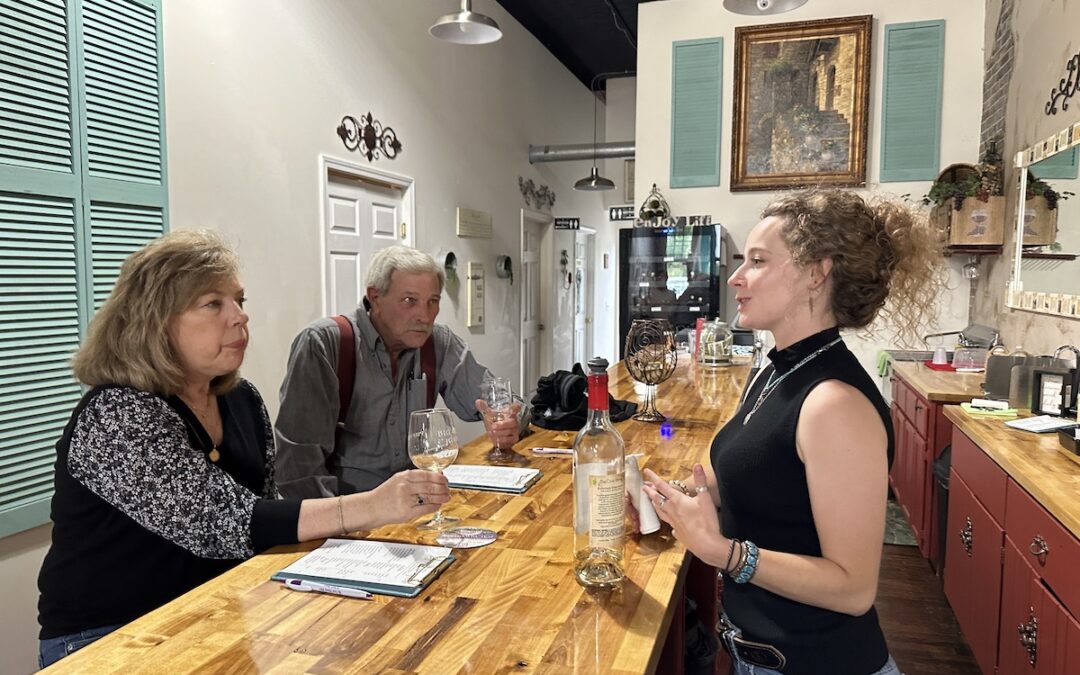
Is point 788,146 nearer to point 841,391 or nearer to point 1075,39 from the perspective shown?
point 1075,39

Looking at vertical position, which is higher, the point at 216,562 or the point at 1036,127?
the point at 1036,127

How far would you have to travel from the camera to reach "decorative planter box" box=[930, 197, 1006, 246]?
4.44 meters

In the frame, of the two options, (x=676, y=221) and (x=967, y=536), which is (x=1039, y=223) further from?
(x=676, y=221)

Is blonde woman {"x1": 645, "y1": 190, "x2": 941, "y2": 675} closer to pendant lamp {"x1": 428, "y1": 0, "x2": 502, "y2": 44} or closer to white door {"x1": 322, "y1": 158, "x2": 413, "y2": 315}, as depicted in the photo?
pendant lamp {"x1": 428, "y1": 0, "x2": 502, "y2": 44}

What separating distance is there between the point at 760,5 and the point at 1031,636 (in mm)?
2877

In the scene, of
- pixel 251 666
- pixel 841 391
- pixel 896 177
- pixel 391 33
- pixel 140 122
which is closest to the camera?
pixel 251 666

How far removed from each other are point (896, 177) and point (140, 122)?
4914mm

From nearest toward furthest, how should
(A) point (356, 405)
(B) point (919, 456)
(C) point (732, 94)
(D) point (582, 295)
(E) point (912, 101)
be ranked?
Result: 1. (A) point (356, 405)
2. (B) point (919, 456)
3. (E) point (912, 101)
4. (C) point (732, 94)
5. (D) point (582, 295)

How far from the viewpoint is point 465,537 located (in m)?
1.35

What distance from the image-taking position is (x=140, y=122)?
2918 mm

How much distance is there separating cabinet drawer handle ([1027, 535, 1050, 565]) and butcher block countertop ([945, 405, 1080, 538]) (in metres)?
0.10

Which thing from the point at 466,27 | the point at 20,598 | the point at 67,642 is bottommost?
the point at 20,598

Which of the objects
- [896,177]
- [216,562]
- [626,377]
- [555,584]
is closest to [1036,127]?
[896,177]

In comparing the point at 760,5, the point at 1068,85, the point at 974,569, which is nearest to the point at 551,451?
the point at 974,569
